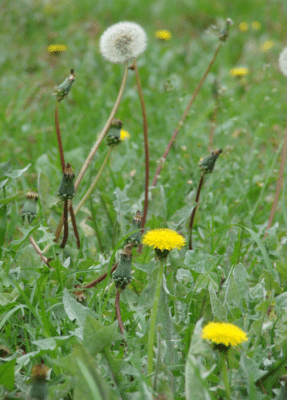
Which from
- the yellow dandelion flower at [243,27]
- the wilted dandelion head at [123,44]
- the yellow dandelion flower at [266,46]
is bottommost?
the yellow dandelion flower at [266,46]

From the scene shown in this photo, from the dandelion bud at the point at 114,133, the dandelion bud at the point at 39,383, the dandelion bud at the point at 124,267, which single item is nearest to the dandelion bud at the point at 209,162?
the dandelion bud at the point at 114,133

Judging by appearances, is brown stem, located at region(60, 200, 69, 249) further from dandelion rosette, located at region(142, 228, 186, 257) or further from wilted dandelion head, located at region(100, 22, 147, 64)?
wilted dandelion head, located at region(100, 22, 147, 64)

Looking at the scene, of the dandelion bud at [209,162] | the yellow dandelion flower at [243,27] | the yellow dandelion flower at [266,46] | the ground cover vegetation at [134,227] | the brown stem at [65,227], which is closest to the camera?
the ground cover vegetation at [134,227]

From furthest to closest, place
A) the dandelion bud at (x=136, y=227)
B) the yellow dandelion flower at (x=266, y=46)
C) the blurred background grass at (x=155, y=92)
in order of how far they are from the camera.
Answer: the yellow dandelion flower at (x=266, y=46) → the blurred background grass at (x=155, y=92) → the dandelion bud at (x=136, y=227)

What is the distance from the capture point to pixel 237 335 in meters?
1.03

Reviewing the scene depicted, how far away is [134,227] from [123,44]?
72cm

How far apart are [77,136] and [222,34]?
1.37 meters

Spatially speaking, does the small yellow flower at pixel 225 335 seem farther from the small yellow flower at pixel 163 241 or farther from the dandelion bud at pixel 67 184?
the dandelion bud at pixel 67 184

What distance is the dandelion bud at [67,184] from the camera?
1477 millimetres

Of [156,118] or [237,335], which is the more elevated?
[237,335]

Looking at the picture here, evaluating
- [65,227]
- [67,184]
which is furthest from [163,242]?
[65,227]

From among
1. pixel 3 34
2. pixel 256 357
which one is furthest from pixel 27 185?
pixel 3 34

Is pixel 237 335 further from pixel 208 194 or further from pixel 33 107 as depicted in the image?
pixel 33 107

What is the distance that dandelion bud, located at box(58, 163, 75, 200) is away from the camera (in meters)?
1.48
